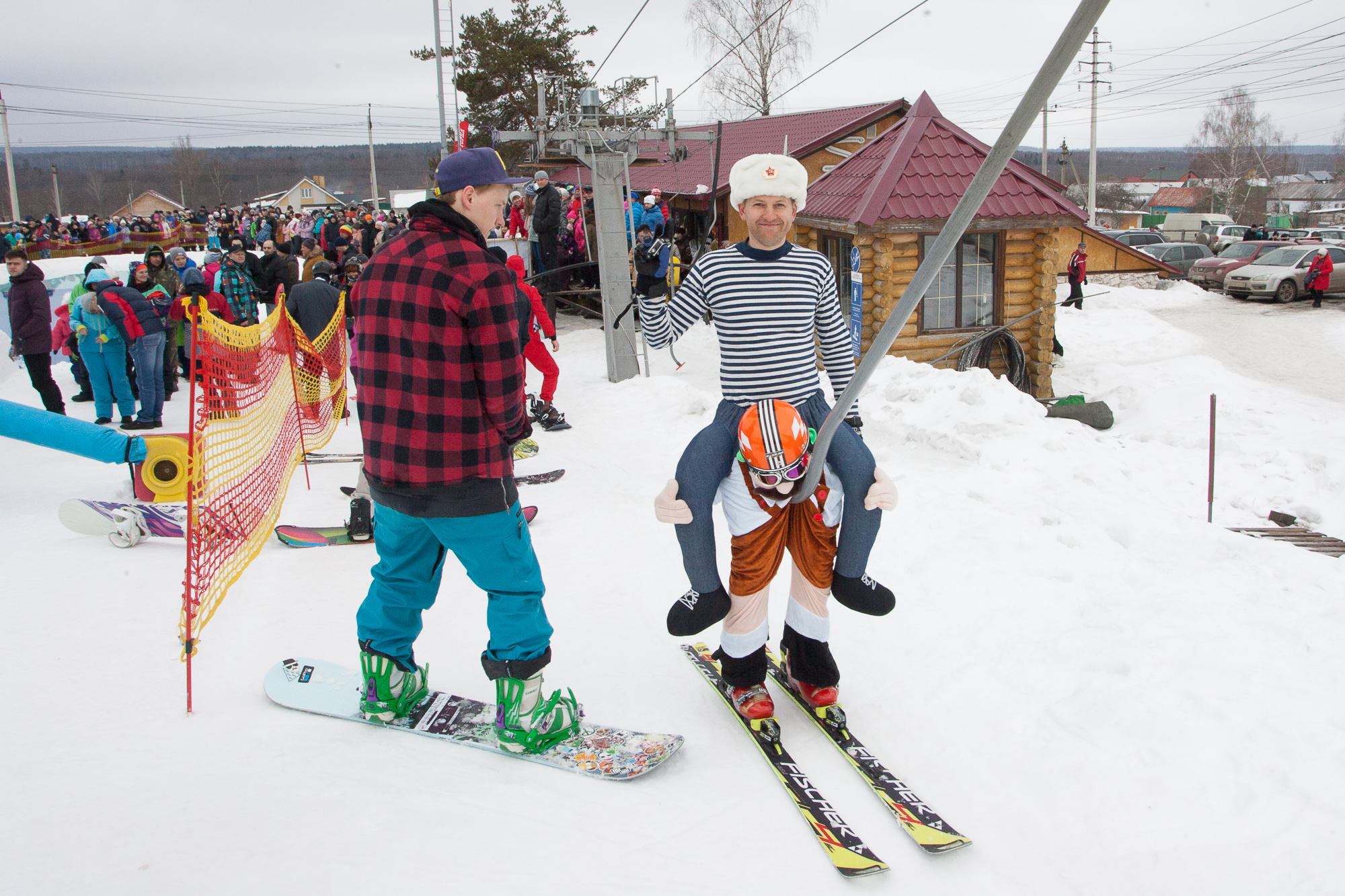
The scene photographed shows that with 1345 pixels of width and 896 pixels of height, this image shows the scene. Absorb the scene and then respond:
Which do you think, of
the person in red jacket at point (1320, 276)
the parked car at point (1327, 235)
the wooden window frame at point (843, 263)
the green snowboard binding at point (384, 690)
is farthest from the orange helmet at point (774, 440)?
the parked car at point (1327, 235)

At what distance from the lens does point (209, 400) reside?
16.9 ft

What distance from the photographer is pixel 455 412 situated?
2.68m

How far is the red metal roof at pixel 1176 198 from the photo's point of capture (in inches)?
2906

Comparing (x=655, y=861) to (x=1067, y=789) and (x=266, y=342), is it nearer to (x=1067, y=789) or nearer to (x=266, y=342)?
(x=1067, y=789)

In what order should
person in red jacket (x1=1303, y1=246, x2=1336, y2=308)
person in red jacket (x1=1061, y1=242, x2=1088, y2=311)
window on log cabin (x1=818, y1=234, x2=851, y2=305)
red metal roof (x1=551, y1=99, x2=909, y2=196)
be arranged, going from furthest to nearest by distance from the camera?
person in red jacket (x1=1303, y1=246, x2=1336, y2=308) → red metal roof (x1=551, y1=99, x2=909, y2=196) → person in red jacket (x1=1061, y1=242, x2=1088, y2=311) → window on log cabin (x1=818, y1=234, x2=851, y2=305)

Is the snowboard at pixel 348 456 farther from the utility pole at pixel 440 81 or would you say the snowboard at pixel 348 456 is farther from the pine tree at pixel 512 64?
the pine tree at pixel 512 64

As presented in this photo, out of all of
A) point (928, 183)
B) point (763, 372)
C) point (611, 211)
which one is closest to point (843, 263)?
point (928, 183)

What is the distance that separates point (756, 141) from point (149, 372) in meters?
16.8

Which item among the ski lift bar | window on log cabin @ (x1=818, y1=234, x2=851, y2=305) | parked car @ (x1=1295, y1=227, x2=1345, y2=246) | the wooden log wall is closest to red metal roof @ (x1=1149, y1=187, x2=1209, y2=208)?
parked car @ (x1=1295, y1=227, x2=1345, y2=246)

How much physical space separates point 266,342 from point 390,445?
5.18 metres

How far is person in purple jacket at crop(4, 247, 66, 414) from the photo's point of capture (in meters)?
8.20

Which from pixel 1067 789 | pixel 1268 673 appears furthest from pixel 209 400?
pixel 1268 673

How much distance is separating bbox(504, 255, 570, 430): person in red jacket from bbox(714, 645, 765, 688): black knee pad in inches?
107

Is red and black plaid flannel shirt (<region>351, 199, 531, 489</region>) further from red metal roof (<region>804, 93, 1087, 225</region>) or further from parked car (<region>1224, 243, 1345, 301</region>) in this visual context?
parked car (<region>1224, 243, 1345, 301</region>)
